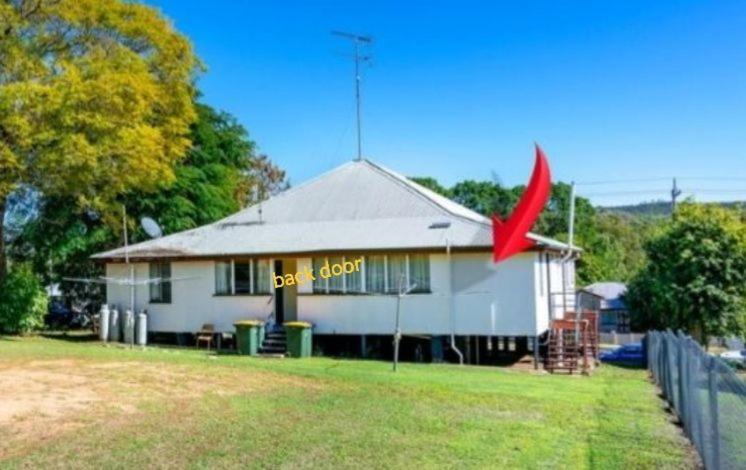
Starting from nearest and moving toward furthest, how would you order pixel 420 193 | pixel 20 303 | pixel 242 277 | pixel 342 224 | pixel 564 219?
pixel 242 277 → pixel 20 303 → pixel 342 224 → pixel 420 193 → pixel 564 219

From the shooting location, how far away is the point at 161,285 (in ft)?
79.9

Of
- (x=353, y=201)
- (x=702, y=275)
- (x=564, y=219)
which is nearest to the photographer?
(x=353, y=201)

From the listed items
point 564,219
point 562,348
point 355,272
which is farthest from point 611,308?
point 355,272

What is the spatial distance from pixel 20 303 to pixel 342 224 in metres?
10.5

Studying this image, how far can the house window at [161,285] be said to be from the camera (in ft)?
79.3

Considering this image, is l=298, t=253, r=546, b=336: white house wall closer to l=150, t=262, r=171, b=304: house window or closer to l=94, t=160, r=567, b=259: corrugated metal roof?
l=94, t=160, r=567, b=259: corrugated metal roof

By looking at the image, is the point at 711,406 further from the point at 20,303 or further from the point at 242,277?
the point at 20,303

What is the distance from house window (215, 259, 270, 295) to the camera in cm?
2291

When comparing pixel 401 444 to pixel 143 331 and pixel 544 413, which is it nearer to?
pixel 544 413

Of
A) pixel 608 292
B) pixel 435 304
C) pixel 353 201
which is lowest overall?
pixel 608 292

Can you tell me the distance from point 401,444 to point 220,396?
402cm

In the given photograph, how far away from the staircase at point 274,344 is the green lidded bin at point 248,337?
28 cm

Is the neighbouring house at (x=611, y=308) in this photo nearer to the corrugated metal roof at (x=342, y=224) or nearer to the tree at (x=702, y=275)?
the tree at (x=702, y=275)

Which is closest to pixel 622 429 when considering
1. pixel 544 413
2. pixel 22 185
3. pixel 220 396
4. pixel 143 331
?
pixel 544 413
